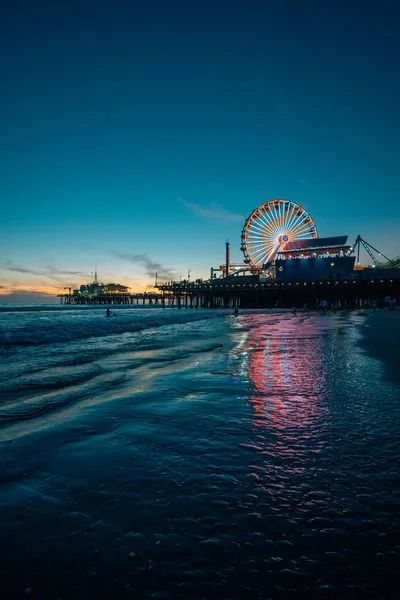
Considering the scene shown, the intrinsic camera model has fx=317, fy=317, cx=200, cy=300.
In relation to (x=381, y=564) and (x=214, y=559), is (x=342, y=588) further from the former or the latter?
(x=214, y=559)

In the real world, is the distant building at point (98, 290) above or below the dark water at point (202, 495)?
above

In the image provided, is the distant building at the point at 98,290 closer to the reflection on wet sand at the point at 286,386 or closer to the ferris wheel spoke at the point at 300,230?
the ferris wheel spoke at the point at 300,230

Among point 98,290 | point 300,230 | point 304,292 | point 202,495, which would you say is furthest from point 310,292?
point 98,290

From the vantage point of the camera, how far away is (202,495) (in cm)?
234

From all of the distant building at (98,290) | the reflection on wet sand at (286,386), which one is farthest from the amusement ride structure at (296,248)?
the distant building at (98,290)

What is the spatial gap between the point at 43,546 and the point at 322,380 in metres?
5.31

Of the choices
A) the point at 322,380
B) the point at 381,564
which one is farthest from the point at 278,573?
the point at 322,380

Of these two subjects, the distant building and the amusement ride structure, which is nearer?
the amusement ride structure

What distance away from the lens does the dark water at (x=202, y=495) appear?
160cm

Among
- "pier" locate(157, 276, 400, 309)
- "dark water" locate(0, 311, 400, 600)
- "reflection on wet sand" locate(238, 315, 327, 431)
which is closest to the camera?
"dark water" locate(0, 311, 400, 600)

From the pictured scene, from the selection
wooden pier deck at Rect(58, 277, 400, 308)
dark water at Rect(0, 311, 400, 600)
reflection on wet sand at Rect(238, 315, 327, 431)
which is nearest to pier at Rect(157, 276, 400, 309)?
wooden pier deck at Rect(58, 277, 400, 308)

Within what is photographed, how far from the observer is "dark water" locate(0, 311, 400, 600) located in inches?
62.8

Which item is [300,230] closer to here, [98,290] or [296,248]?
[296,248]

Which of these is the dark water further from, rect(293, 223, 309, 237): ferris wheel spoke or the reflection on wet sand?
rect(293, 223, 309, 237): ferris wheel spoke
